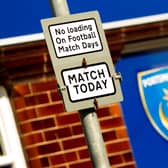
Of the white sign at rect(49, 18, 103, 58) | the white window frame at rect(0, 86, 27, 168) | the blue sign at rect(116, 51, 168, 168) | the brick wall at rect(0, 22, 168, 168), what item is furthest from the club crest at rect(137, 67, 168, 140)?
the white sign at rect(49, 18, 103, 58)

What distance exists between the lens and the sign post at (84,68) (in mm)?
3896

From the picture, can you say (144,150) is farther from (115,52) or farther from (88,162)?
(115,52)

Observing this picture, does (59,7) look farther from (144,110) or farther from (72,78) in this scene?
(144,110)

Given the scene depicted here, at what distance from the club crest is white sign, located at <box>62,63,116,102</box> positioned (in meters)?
1.51

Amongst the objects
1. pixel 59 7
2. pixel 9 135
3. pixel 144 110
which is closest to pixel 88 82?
pixel 59 7

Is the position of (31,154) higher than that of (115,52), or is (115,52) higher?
(115,52)

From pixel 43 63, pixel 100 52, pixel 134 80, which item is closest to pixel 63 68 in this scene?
pixel 100 52

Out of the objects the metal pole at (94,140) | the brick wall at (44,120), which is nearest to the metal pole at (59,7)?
the metal pole at (94,140)

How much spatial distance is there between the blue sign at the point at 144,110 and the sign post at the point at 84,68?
1402 millimetres

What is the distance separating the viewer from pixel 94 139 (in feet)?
12.7

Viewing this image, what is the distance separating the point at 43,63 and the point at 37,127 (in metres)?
0.52

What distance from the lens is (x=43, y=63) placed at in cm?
515

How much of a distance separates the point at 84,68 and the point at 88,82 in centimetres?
9

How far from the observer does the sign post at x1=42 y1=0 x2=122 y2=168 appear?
12.8ft
